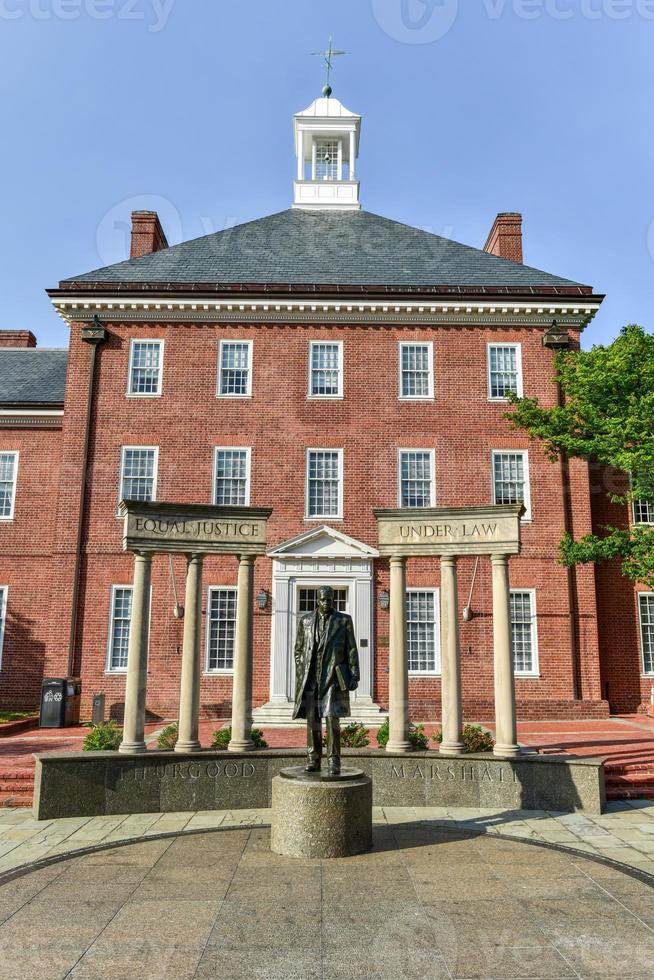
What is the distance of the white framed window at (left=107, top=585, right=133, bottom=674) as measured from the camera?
65.8ft

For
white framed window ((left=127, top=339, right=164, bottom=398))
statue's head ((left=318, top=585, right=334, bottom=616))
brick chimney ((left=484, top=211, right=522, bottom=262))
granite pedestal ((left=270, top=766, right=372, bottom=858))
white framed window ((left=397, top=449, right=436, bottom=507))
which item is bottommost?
granite pedestal ((left=270, top=766, right=372, bottom=858))

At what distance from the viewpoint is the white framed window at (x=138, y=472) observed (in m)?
21.0

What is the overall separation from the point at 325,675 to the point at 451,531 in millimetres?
3967

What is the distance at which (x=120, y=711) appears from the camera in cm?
1958

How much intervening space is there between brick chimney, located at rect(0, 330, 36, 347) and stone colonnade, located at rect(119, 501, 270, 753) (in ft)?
68.2

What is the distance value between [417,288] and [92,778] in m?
16.3

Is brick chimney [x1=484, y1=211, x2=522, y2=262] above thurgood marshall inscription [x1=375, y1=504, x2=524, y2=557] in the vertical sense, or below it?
above

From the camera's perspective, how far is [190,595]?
39.1 feet

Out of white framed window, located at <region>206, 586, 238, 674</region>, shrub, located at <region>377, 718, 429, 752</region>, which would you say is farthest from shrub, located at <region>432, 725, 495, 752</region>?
white framed window, located at <region>206, 586, 238, 674</region>

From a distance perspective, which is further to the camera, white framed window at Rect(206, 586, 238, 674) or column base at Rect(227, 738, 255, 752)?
white framed window at Rect(206, 586, 238, 674)

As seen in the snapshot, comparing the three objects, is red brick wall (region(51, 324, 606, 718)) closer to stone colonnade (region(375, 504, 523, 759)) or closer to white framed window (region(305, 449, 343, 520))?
white framed window (region(305, 449, 343, 520))

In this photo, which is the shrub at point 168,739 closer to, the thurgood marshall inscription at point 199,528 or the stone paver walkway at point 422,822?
the stone paver walkway at point 422,822

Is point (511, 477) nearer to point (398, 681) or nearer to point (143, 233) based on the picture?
point (398, 681)

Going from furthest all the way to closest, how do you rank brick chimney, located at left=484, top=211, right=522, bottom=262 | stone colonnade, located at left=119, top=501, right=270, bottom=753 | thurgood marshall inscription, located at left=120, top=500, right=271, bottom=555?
1. brick chimney, located at left=484, top=211, right=522, bottom=262
2. thurgood marshall inscription, located at left=120, top=500, right=271, bottom=555
3. stone colonnade, located at left=119, top=501, right=270, bottom=753
